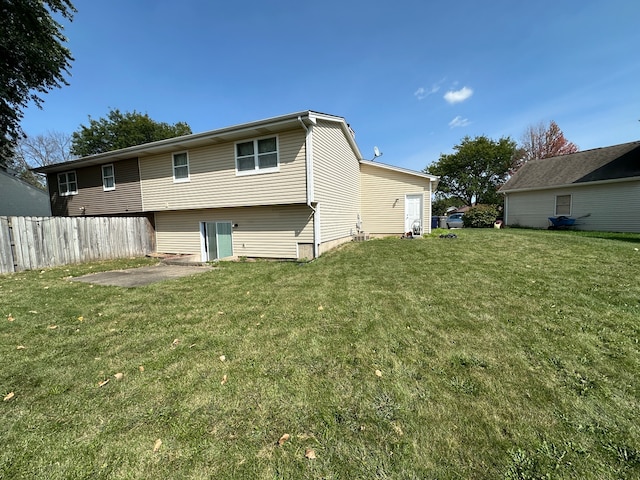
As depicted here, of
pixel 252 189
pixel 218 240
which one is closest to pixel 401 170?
pixel 252 189

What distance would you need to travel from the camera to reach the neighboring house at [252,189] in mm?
8883

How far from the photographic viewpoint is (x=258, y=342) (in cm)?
345

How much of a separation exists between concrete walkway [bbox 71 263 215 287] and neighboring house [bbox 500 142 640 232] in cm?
2114

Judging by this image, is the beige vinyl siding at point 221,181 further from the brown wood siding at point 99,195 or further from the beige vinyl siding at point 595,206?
the beige vinyl siding at point 595,206

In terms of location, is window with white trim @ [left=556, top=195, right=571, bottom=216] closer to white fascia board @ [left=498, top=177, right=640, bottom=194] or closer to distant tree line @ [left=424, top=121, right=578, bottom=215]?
white fascia board @ [left=498, top=177, right=640, bottom=194]

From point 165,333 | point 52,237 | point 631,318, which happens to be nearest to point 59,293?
point 165,333

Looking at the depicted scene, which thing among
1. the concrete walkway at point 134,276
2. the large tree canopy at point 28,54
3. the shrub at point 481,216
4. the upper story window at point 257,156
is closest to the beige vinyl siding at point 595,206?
the shrub at point 481,216

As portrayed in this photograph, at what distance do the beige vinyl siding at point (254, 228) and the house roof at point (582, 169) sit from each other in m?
17.8

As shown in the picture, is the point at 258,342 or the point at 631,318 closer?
the point at 258,342

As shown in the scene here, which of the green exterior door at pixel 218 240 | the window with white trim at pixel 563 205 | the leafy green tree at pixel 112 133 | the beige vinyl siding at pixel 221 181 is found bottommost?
the green exterior door at pixel 218 240

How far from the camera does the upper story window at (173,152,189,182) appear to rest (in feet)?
34.9

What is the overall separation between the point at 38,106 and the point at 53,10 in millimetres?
5164

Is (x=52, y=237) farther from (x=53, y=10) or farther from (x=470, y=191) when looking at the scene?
(x=470, y=191)

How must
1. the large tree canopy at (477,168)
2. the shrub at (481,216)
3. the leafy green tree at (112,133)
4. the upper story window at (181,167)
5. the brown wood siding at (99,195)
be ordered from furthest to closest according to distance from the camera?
the large tree canopy at (477,168), the leafy green tree at (112,133), the shrub at (481,216), the brown wood siding at (99,195), the upper story window at (181,167)
